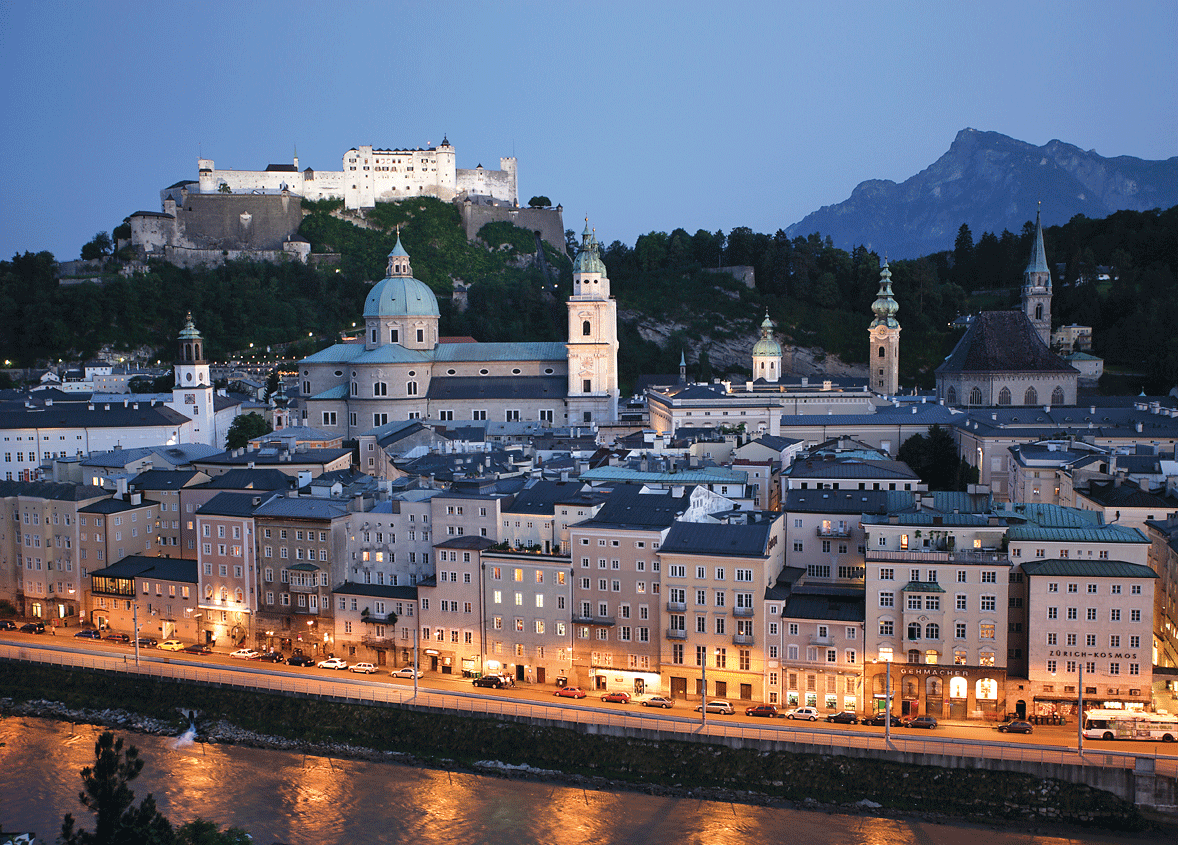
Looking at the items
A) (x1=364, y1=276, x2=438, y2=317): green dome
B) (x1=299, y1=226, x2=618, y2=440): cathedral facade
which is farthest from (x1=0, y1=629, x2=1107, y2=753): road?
(x1=364, y1=276, x2=438, y2=317): green dome

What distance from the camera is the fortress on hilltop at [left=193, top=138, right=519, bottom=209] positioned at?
10762 cm

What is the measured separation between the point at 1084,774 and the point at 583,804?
12.7 metres

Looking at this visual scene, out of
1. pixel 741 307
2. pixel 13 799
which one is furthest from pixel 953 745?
pixel 741 307

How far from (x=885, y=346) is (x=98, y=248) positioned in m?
68.0

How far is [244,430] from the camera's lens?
6819cm

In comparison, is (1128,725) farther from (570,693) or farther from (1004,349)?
(1004,349)

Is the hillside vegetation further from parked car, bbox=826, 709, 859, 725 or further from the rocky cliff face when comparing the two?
parked car, bbox=826, 709, 859, 725

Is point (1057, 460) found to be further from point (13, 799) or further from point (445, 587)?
point (13, 799)

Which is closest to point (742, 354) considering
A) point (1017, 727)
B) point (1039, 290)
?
point (1039, 290)

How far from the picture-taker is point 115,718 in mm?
38906

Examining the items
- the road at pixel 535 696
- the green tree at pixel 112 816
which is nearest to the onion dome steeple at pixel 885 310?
the road at pixel 535 696

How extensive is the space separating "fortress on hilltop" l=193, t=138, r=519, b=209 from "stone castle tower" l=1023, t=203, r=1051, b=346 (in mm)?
52064

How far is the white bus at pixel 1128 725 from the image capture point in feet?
101

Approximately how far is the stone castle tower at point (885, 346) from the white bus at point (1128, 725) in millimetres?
46298
